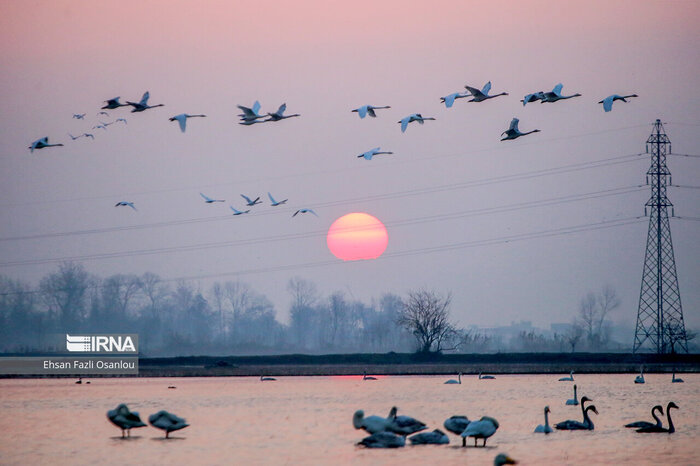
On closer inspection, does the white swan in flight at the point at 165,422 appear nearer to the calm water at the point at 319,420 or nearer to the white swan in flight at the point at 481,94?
the calm water at the point at 319,420

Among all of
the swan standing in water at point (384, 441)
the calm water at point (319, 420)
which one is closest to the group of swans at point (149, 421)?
the calm water at point (319, 420)

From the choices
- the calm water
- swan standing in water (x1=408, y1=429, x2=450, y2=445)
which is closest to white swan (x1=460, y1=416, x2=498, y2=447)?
the calm water

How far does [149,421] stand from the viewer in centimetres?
3186

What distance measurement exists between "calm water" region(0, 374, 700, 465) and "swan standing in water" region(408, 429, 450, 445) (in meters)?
0.26

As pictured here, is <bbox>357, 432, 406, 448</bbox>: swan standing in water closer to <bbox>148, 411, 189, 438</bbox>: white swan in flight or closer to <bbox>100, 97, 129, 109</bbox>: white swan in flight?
<bbox>148, 411, 189, 438</bbox>: white swan in flight

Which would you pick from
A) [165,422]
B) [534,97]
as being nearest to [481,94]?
[534,97]

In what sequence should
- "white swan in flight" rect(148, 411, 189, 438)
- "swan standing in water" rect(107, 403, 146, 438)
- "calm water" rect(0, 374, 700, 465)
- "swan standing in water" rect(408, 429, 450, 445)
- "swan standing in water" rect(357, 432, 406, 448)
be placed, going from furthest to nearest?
"swan standing in water" rect(107, 403, 146, 438) < "white swan in flight" rect(148, 411, 189, 438) < "swan standing in water" rect(408, 429, 450, 445) < "swan standing in water" rect(357, 432, 406, 448) < "calm water" rect(0, 374, 700, 465)

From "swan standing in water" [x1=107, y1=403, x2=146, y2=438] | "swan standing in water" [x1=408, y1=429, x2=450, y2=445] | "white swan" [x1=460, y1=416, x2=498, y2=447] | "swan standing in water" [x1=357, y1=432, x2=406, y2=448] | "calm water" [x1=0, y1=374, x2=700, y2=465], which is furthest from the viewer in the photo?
"swan standing in water" [x1=107, y1=403, x2=146, y2=438]

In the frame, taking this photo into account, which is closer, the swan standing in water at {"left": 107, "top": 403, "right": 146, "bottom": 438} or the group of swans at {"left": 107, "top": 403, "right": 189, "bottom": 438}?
the group of swans at {"left": 107, "top": 403, "right": 189, "bottom": 438}

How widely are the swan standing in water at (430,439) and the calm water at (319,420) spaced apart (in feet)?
0.87

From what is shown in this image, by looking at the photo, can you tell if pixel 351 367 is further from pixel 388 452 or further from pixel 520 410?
pixel 388 452

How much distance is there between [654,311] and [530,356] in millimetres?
18928

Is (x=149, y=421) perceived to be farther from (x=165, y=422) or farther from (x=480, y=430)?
(x=480, y=430)

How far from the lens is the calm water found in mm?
27703
